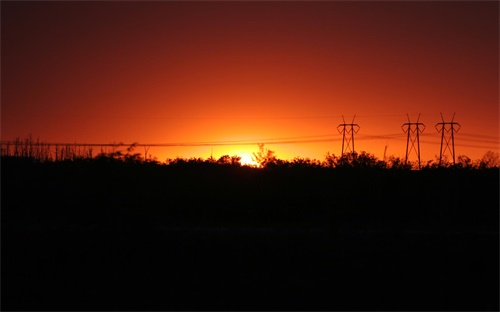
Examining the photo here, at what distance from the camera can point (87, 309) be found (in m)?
25.6

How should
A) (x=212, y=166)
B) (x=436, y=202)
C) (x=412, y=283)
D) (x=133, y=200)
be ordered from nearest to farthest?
1. (x=412, y=283)
2. (x=133, y=200)
3. (x=436, y=202)
4. (x=212, y=166)

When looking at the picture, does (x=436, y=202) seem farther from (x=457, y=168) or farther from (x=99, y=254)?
(x=99, y=254)

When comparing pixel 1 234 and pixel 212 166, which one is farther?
pixel 212 166

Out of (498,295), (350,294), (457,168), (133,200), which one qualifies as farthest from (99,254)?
(457,168)

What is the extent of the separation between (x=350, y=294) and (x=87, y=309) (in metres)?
9.75

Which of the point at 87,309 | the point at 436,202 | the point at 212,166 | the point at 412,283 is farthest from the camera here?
the point at 212,166

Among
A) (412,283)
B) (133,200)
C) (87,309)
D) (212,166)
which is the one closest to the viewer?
(87,309)

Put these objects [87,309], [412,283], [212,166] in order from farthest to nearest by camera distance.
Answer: [212,166] → [412,283] → [87,309]

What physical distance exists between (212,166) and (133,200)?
6.94m

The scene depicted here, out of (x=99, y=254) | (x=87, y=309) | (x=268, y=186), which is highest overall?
(x=268, y=186)

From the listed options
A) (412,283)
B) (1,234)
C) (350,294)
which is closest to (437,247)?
(412,283)

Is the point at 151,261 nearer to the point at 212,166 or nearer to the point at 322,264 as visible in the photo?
the point at 322,264

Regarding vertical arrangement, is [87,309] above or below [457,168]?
below

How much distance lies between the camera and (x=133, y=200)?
35.3 meters
